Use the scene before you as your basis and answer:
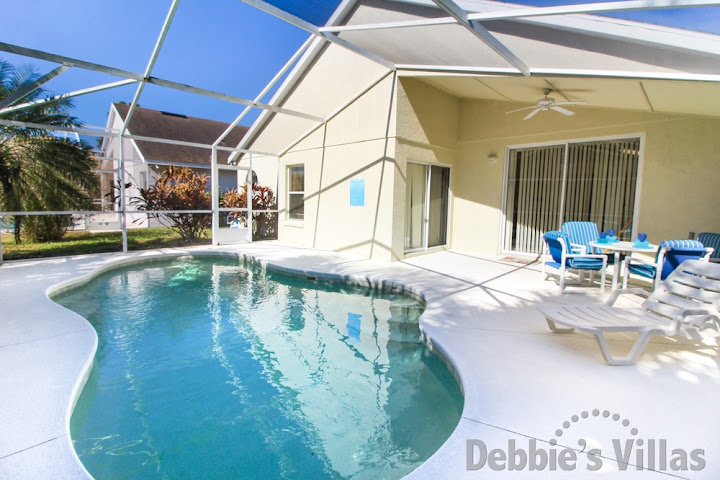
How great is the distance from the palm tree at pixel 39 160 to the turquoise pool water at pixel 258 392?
4848mm

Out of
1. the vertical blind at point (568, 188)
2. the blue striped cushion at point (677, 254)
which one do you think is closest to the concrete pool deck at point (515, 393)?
the blue striped cushion at point (677, 254)

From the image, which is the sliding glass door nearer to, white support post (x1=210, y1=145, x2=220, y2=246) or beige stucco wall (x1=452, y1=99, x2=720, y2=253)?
beige stucco wall (x1=452, y1=99, x2=720, y2=253)


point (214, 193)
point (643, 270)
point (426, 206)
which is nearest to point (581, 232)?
point (643, 270)

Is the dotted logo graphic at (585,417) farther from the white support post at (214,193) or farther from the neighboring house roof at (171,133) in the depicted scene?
the neighboring house roof at (171,133)

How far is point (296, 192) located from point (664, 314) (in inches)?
394

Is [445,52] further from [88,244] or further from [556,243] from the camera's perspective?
Result: [88,244]

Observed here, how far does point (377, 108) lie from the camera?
879 centimetres

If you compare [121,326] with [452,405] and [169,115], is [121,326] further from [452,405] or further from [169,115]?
[169,115]

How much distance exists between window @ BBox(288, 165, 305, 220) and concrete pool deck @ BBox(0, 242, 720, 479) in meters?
7.21

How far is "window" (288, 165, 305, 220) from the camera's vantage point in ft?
38.7

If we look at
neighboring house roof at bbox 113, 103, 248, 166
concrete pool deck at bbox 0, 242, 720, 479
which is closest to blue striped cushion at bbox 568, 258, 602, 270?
concrete pool deck at bbox 0, 242, 720, 479

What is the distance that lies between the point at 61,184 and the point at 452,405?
36.4ft

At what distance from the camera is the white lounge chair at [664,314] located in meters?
3.39

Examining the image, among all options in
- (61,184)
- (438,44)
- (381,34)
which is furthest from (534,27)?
(61,184)
